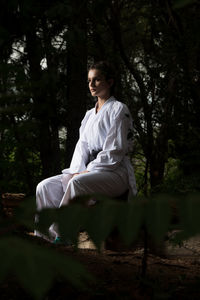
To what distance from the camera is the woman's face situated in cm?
410

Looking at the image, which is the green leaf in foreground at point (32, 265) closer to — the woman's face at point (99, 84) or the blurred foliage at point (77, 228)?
the blurred foliage at point (77, 228)

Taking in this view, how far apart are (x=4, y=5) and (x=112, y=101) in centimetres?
192

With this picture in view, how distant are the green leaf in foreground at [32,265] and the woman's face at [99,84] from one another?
347cm

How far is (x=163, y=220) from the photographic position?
0.78 meters

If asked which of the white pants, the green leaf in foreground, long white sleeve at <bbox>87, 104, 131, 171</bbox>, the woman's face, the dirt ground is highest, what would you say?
the woman's face

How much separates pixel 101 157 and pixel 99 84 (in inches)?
28.1

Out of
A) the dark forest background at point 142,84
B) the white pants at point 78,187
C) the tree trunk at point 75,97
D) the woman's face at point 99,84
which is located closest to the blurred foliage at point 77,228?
the white pants at point 78,187

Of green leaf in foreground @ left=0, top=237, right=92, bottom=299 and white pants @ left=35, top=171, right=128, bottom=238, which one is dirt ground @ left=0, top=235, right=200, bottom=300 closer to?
white pants @ left=35, top=171, right=128, bottom=238

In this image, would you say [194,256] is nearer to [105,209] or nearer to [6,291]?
[6,291]

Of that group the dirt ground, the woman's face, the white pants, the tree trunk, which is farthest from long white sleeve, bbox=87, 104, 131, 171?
the tree trunk

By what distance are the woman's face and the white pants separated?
0.81 metres

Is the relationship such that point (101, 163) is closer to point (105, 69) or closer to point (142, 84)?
point (105, 69)

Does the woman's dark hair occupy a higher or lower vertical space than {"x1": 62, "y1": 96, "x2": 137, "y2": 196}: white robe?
higher

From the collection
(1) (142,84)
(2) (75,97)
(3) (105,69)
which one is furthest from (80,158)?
(1) (142,84)
